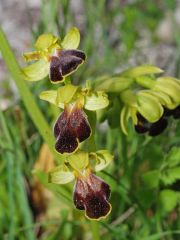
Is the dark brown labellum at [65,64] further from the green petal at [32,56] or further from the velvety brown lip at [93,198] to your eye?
the velvety brown lip at [93,198]

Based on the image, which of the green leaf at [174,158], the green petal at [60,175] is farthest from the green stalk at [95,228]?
the green leaf at [174,158]

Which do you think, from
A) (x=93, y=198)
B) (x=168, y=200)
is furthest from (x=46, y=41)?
(x=168, y=200)

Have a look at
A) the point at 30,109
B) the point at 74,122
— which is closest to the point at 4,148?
the point at 30,109

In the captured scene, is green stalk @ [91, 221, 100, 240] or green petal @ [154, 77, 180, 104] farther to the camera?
green petal @ [154, 77, 180, 104]

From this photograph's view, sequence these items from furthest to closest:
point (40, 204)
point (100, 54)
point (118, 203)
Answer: point (100, 54) < point (40, 204) < point (118, 203)

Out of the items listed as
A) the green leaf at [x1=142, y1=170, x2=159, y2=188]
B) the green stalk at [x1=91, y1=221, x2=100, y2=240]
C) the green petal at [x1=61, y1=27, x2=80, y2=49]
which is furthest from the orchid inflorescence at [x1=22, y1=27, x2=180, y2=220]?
the green leaf at [x1=142, y1=170, x2=159, y2=188]

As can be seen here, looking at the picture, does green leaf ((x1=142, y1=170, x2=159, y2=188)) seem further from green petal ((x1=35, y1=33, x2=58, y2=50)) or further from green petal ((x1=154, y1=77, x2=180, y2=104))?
green petal ((x1=35, y1=33, x2=58, y2=50))

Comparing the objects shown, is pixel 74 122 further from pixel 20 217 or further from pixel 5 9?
pixel 5 9
